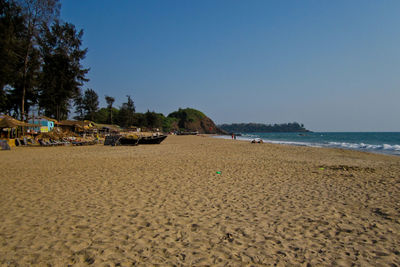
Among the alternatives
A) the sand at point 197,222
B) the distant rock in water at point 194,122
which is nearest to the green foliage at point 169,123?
the distant rock in water at point 194,122

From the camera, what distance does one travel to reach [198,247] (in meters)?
3.37

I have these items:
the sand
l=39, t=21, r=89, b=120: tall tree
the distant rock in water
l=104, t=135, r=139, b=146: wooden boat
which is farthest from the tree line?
the distant rock in water

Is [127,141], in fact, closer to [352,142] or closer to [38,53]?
[38,53]

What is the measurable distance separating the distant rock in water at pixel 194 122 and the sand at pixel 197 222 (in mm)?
149841

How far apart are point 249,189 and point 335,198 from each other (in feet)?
6.98

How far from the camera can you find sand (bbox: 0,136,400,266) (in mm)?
3131

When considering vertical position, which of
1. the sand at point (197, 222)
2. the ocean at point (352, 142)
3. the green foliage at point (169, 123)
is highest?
the green foliage at point (169, 123)

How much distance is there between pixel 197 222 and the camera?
4254 mm

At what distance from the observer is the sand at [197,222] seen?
3131mm

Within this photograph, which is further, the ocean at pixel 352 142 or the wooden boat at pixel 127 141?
the ocean at pixel 352 142

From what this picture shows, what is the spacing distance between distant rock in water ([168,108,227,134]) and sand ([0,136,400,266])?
14984 cm

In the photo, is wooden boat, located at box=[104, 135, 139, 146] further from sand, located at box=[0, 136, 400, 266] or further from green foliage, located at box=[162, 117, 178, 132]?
green foliage, located at box=[162, 117, 178, 132]

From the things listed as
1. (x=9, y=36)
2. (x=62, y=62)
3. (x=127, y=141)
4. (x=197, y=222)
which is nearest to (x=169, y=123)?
(x=62, y=62)

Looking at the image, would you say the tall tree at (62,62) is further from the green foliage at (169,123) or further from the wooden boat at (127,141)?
the green foliage at (169,123)
